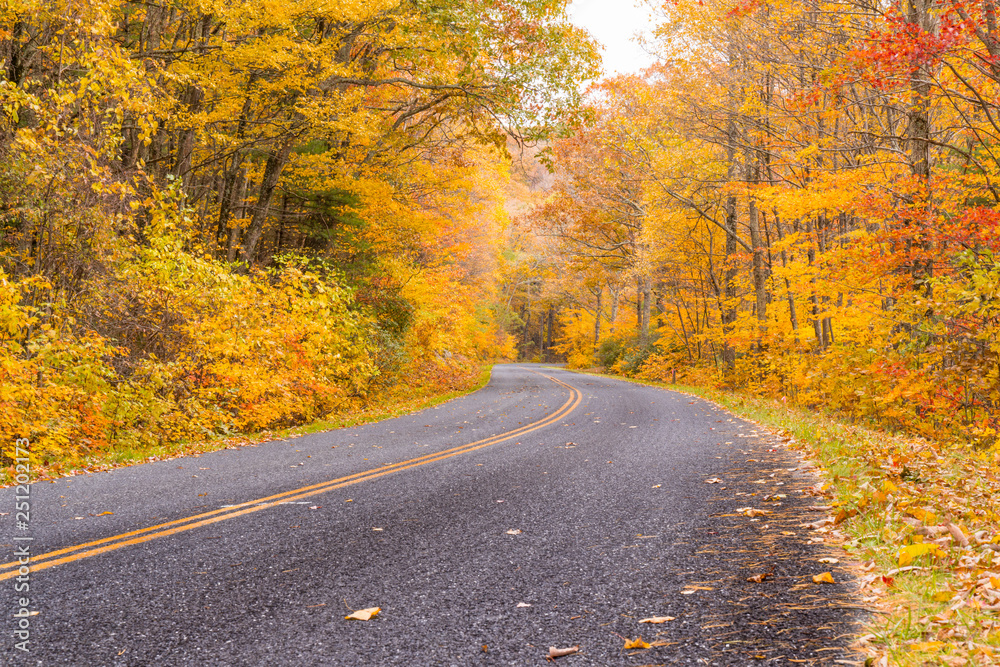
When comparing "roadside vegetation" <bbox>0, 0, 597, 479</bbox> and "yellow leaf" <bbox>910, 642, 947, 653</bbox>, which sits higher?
"roadside vegetation" <bbox>0, 0, 597, 479</bbox>

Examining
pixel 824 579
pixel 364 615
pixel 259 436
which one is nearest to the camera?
pixel 364 615

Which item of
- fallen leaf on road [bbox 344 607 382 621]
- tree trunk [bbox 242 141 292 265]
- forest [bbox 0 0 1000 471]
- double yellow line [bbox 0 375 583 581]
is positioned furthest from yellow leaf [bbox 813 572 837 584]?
tree trunk [bbox 242 141 292 265]

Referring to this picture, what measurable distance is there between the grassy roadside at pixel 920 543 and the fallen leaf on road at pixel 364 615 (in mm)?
2527

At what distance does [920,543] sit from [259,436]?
9.74 meters

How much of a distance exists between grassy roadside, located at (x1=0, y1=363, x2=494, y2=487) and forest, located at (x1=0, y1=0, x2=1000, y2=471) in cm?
38

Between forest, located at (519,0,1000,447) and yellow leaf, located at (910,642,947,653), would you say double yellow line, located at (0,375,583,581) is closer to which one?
yellow leaf, located at (910,642,947,653)

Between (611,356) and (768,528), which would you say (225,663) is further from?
(611,356)

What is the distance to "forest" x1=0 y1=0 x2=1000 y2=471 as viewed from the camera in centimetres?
877

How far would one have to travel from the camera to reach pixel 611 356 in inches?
1471

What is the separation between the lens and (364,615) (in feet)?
10.8

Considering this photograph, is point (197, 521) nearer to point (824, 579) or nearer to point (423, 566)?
point (423, 566)

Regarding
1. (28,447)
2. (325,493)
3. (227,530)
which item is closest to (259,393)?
(28,447)

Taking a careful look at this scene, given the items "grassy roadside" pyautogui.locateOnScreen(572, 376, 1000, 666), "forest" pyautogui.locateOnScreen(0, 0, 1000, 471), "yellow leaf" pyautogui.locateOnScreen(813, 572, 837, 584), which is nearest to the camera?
"grassy roadside" pyautogui.locateOnScreen(572, 376, 1000, 666)

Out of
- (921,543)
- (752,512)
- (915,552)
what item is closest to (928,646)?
(915,552)
